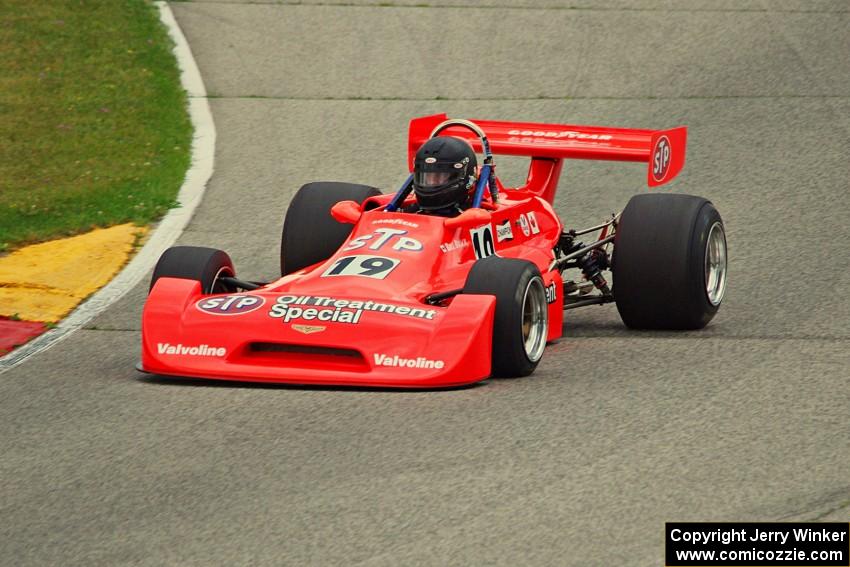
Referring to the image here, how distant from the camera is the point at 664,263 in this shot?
351 inches

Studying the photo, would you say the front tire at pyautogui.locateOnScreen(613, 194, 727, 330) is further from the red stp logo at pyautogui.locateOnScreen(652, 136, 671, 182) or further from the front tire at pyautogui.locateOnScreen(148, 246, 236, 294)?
the front tire at pyautogui.locateOnScreen(148, 246, 236, 294)

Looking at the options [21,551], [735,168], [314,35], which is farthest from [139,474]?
[314,35]

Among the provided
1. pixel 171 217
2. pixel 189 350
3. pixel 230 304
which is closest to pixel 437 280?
pixel 230 304

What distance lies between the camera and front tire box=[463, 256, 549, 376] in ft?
24.6

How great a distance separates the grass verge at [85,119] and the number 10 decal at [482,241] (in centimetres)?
403

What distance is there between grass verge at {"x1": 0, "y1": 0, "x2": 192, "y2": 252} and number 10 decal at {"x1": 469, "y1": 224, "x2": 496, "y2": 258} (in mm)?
4026

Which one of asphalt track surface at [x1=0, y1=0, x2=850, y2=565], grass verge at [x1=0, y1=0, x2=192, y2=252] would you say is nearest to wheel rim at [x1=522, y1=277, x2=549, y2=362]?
asphalt track surface at [x1=0, y1=0, x2=850, y2=565]

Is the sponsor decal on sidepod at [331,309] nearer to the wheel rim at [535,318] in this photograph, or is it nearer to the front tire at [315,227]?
the wheel rim at [535,318]

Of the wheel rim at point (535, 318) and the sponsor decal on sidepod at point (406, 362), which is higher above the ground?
the wheel rim at point (535, 318)

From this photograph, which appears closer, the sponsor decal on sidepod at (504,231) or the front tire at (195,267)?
the front tire at (195,267)

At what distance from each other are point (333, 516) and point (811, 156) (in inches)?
361

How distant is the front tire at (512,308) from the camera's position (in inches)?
295

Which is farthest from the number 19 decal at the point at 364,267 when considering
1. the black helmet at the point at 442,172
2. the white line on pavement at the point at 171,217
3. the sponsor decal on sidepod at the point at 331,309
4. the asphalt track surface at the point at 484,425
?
the white line on pavement at the point at 171,217

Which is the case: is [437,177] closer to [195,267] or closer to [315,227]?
[315,227]
